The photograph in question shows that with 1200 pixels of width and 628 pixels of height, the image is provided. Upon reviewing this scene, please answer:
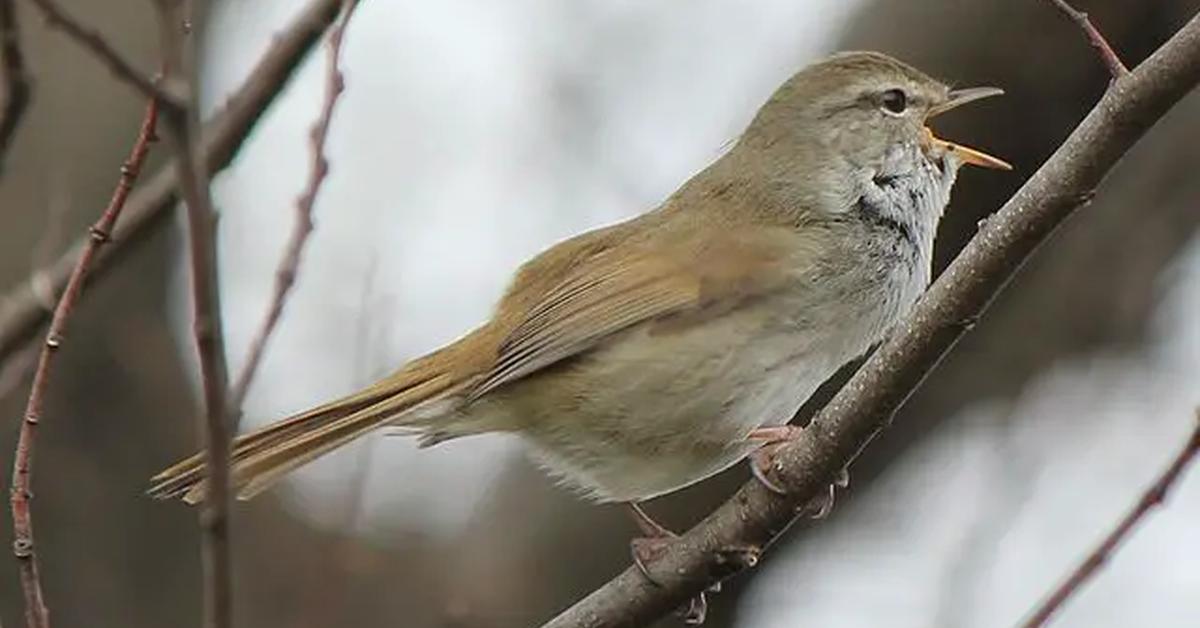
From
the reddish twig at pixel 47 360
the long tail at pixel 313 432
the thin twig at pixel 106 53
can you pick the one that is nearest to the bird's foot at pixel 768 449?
the long tail at pixel 313 432

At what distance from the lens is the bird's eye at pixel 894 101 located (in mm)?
3922

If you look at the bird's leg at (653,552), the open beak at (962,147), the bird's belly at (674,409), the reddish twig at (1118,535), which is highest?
the open beak at (962,147)

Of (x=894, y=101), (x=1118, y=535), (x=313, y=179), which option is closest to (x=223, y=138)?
(x=313, y=179)

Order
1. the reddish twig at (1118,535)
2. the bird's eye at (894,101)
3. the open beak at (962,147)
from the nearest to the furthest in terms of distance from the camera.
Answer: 1. the reddish twig at (1118,535)
2. the open beak at (962,147)
3. the bird's eye at (894,101)

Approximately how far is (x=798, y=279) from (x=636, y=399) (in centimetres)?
38

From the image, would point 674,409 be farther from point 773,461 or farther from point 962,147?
point 962,147

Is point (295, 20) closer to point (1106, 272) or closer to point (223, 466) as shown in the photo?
point (223, 466)

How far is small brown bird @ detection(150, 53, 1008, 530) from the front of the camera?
3461 millimetres

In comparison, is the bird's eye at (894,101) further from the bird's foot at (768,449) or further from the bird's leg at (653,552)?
the bird's leg at (653,552)

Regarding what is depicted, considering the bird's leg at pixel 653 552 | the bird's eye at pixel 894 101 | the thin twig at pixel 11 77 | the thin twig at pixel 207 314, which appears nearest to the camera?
the thin twig at pixel 207 314

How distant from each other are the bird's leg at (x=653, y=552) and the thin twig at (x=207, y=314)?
1.26 metres

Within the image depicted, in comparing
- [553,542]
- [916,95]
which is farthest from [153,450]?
[916,95]

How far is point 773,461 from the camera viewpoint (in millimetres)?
2820

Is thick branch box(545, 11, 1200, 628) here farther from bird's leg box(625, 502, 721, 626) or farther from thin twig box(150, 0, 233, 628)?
thin twig box(150, 0, 233, 628)
